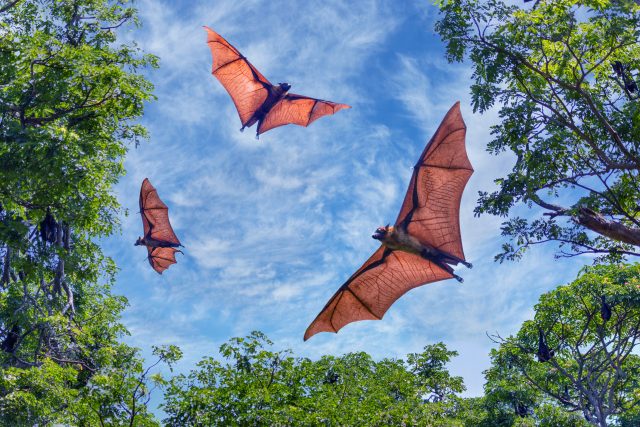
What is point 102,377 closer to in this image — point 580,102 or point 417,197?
point 417,197

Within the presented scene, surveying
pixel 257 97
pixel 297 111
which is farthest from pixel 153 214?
pixel 297 111

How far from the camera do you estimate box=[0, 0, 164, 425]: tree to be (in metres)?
12.6

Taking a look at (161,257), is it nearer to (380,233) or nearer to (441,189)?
(380,233)

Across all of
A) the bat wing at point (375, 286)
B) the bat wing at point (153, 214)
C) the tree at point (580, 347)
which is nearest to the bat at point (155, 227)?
the bat wing at point (153, 214)

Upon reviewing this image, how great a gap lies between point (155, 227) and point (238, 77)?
21.7 ft

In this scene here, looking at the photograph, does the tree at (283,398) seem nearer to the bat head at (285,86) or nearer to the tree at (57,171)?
the tree at (57,171)

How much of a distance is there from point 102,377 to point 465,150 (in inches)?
424

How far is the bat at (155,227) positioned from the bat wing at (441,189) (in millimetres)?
11507

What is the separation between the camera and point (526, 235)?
14305 mm

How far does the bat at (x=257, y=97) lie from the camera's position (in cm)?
2050

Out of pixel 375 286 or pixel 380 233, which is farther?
pixel 375 286

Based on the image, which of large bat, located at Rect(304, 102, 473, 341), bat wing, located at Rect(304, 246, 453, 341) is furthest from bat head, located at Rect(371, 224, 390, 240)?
bat wing, located at Rect(304, 246, 453, 341)

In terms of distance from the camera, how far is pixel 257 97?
70.4 feet

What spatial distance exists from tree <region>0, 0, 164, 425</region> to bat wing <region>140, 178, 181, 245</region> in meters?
2.99
